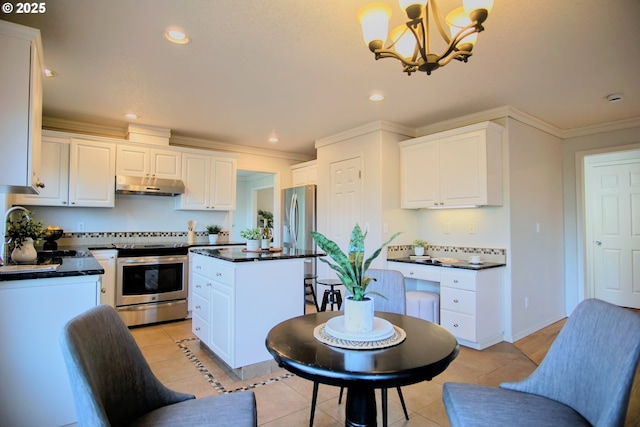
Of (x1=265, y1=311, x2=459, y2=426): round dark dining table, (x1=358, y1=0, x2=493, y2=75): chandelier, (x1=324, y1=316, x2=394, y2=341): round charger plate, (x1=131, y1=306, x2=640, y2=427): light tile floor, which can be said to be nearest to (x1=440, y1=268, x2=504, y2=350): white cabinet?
(x1=131, y1=306, x2=640, y2=427): light tile floor

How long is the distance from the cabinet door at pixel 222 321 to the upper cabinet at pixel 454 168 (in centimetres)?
243

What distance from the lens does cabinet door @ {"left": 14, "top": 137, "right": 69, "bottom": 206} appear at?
3895 mm

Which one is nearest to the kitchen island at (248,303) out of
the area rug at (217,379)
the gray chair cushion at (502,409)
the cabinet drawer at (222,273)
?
the cabinet drawer at (222,273)

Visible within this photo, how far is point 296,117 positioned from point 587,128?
3.57 m

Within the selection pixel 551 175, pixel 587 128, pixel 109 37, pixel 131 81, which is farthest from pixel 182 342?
pixel 587 128

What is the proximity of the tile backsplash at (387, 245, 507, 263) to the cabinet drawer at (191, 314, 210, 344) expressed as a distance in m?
2.14

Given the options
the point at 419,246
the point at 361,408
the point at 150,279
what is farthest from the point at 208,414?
the point at 419,246

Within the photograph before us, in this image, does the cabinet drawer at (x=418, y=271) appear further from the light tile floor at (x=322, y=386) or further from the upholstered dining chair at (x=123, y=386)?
the upholstered dining chair at (x=123, y=386)

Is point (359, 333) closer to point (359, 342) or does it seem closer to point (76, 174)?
point (359, 342)

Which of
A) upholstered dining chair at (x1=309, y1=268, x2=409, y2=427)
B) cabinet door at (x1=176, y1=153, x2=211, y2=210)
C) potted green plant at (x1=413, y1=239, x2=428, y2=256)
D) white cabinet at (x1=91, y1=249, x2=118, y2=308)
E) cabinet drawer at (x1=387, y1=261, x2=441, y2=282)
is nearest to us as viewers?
upholstered dining chair at (x1=309, y1=268, x2=409, y2=427)

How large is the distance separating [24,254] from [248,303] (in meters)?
1.59

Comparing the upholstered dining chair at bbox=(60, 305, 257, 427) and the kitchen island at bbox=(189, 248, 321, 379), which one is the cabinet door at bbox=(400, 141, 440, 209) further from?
the upholstered dining chair at bbox=(60, 305, 257, 427)

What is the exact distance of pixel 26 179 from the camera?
2039mm

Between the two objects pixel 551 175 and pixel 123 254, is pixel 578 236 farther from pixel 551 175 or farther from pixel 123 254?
pixel 123 254
